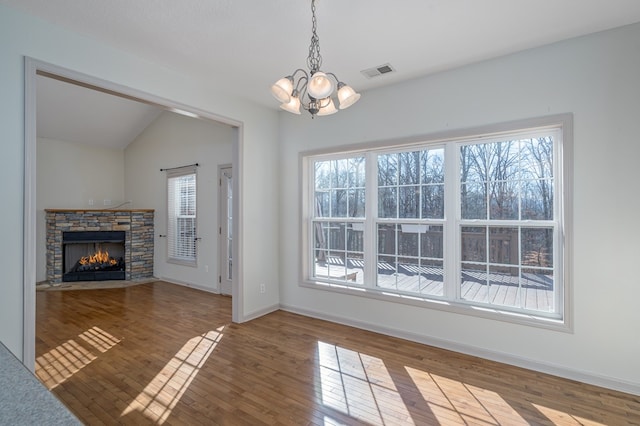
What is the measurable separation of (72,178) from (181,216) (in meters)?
2.66

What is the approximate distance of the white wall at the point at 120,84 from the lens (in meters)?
2.31

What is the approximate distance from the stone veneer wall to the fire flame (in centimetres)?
43

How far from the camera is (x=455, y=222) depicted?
338 cm

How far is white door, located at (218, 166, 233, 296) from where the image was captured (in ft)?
18.3

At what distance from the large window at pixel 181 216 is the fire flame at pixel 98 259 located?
1495mm

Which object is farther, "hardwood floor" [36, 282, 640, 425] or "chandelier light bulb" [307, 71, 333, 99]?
"hardwood floor" [36, 282, 640, 425]

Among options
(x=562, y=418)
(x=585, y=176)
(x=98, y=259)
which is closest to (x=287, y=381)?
(x=562, y=418)

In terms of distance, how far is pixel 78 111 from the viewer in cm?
588

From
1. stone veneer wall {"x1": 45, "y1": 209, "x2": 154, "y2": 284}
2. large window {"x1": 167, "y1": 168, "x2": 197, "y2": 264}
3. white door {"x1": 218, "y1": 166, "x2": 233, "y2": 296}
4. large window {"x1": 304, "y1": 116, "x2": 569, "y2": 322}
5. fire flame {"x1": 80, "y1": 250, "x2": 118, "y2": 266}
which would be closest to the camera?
large window {"x1": 304, "y1": 116, "x2": 569, "y2": 322}

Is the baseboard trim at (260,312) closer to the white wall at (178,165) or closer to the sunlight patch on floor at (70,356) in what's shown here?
the sunlight patch on floor at (70,356)

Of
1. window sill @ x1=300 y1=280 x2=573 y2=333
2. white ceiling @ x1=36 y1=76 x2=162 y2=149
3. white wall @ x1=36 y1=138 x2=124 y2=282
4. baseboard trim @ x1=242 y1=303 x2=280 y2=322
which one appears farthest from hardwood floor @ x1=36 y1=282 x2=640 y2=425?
white ceiling @ x1=36 y1=76 x2=162 y2=149

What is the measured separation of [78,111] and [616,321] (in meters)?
8.16

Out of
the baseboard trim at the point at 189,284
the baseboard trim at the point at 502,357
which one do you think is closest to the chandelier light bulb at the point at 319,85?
the baseboard trim at the point at 502,357

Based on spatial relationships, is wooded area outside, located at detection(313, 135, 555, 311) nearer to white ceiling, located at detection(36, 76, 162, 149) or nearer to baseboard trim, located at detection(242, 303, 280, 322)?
baseboard trim, located at detection(242, 303, 280, 322)
